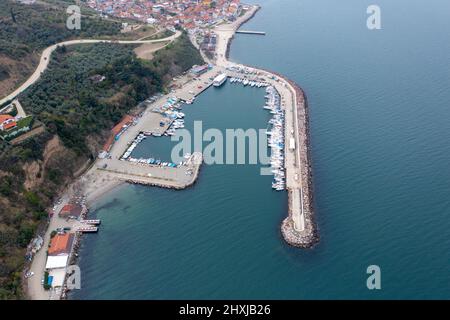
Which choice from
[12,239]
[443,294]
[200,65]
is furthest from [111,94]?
[443,294]

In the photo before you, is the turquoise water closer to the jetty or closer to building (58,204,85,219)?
the jetty

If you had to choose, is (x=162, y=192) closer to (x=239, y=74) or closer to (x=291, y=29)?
(x=239, y=74)

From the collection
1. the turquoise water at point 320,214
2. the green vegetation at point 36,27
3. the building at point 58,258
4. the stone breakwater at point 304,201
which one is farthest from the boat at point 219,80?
the building at point 58,258

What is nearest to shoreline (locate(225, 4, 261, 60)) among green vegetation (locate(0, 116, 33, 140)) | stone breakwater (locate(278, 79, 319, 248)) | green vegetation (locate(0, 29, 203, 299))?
green vegetation (locate(0, 29, 203, 299))

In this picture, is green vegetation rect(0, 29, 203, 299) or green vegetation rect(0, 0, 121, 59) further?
green vegetation rect(0, 0, 121, 59)

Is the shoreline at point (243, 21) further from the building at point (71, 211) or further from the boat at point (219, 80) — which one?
the building at point (71, 211)

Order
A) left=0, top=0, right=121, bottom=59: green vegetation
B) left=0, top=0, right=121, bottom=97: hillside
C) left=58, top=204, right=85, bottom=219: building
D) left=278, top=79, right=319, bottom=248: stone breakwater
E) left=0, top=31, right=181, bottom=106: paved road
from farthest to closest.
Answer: left=0, top=0, right=121, bottom=59: green vegetation < left=0, top=0, right=121, bottom=97: hillside < left=0, top=31, right=181, bottom=106: paved road < left=58, top=204, right=85, bottom=219: building < left=278, top=79, right=319, bottom=248: stone breakwater
